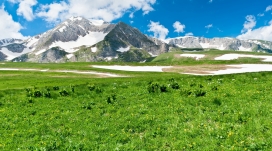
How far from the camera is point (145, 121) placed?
19297 millimetres

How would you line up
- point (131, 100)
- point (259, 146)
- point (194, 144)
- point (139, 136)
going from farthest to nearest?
point (131, 100) → point (139, 136) → point (194, 144) → point (259, 146)

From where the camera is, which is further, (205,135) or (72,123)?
(72,123)

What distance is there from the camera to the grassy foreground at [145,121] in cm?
1505

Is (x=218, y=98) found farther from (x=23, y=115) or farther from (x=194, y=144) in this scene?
(x=23, y=115)

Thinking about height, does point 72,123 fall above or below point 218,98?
below

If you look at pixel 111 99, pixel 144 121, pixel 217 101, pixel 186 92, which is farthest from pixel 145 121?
pixel 186 92

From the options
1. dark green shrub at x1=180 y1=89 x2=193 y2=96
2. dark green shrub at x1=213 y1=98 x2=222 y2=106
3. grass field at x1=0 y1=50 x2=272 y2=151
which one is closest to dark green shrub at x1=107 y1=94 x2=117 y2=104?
grass field at x1=0 y1=50 x2=272 y2=151

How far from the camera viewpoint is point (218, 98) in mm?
23422

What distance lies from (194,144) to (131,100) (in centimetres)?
1286

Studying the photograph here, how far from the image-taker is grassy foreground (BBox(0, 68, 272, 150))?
1505cm

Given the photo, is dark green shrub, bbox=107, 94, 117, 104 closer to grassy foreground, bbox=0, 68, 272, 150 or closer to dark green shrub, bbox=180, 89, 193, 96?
grassy foreground, bbox=0, 68, 272, 150

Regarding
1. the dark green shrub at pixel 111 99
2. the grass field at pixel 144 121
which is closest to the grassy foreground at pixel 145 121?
the grass field at pixel 144 121

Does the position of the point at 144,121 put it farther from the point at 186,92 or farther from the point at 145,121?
the point at 186,92

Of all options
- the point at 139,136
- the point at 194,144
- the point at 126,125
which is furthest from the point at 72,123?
the point at 194,144
